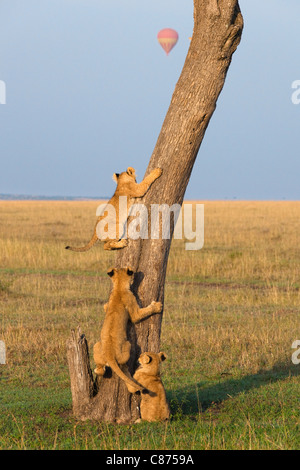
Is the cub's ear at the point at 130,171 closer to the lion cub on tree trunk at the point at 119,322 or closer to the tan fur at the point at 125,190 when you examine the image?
the tan fur at the point at 125,190

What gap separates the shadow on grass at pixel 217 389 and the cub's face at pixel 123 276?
1.46m

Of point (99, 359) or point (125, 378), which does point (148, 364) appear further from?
point (99, 359)

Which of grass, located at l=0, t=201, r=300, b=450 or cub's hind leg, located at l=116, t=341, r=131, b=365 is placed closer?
grass, located at l=0, t=201, r=300, b=450

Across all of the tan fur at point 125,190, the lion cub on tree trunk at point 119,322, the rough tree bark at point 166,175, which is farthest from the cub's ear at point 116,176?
the lion cub on tree trunk at point 119,322

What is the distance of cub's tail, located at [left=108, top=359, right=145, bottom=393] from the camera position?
5738mm

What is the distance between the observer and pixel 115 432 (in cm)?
574

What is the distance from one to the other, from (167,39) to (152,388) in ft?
152

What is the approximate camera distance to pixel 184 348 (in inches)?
392

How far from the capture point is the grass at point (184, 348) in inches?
223

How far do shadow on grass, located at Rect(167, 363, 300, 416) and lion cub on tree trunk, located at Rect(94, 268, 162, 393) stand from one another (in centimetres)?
101

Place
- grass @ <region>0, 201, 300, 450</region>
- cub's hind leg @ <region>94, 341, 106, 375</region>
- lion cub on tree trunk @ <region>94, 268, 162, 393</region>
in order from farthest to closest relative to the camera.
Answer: cub's hind leg @ <region>94, 341, 106, 375</region> → lion cub on tree trunk @ <region>94, 268, 162, 393</region> → grass @ <region>0, 201, 300, 450</region>

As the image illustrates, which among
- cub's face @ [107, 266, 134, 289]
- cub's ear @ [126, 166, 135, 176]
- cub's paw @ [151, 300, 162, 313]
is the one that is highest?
cub's ear @ [126, 166, 135, 176]

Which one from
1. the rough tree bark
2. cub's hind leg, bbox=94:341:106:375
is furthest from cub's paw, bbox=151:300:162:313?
cub's hind leg, bbox=94:341:106:375

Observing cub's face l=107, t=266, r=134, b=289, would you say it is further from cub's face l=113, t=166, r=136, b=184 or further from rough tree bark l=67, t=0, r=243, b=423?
cub's face l=113, t=166, r=136, b=184
